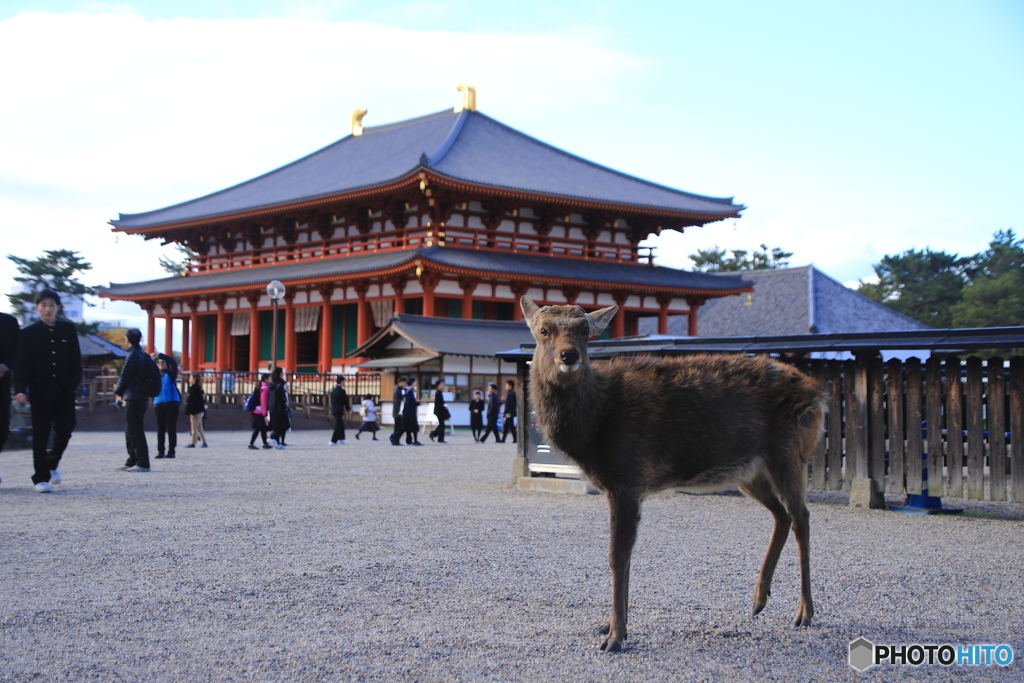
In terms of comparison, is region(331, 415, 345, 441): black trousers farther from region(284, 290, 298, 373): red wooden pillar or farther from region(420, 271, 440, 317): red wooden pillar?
region(284, 290, 298, 373): red wooden pillar

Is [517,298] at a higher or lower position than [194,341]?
higher

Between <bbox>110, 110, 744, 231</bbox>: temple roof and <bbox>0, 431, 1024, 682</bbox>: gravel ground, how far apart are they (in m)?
23.0

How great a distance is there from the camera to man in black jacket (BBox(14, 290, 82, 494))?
941cm

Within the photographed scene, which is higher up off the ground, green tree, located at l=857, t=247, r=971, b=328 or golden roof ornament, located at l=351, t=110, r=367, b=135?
golden roof ornament, located at l=351, t=110, r=367, b=135

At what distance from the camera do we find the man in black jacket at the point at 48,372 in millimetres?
9414

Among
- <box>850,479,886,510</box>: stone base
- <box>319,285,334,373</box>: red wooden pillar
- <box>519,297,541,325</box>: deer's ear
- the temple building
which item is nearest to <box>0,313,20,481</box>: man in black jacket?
<box>519,297,541,325</box>: deer's ear

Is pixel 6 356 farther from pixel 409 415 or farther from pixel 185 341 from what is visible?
pixel 185 341

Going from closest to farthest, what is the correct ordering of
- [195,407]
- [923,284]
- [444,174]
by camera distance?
[195,407] → [444,174] → [923,284]

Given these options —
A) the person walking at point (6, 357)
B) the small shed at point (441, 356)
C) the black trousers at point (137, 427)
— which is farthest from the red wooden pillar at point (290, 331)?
the person walking at point (6, 357)

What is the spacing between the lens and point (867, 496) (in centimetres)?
977

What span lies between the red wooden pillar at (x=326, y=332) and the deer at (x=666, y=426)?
3026 centimetres

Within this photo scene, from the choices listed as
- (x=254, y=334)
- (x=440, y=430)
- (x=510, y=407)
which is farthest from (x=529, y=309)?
(x=254, y=334)

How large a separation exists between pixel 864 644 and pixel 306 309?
34058 millimetres

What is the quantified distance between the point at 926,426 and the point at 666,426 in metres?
6.18
